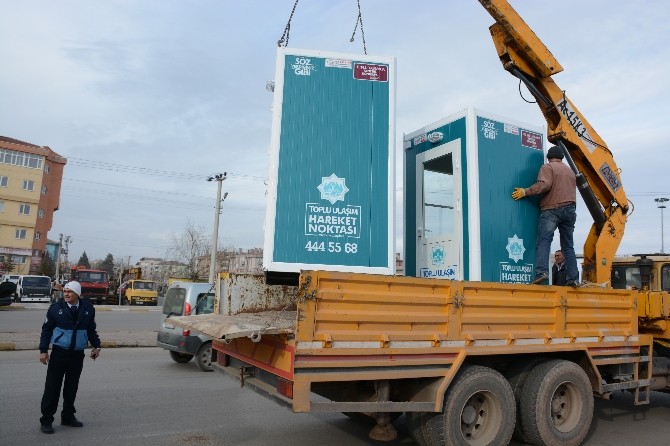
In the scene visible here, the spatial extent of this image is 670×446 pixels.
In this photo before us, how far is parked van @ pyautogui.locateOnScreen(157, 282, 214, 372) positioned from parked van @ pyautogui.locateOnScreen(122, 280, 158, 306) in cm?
2842

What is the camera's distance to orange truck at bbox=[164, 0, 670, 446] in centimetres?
392

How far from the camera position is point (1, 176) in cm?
5359

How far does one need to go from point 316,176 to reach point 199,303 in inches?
242

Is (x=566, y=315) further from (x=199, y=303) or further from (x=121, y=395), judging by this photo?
(x=199, y=303)

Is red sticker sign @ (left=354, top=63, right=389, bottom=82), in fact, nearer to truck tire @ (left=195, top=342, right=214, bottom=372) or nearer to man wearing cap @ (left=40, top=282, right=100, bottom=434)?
man wearing cap @ (left=40, top=282, right=100, bottom=434)

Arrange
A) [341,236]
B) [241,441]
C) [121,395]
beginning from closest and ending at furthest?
[341,236]
[241,441]
[121,395]

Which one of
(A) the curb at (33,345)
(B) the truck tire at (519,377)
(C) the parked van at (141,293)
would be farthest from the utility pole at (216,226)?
(B) the truck tire at (519,377)

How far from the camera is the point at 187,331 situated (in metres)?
10.1

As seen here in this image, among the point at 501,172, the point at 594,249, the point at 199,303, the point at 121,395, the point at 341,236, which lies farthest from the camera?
the point at 199,303

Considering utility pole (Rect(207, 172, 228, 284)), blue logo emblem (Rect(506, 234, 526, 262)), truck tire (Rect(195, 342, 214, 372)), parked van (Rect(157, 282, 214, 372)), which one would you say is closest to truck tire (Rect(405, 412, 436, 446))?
blue logo emblem (Rect(506, 234, 526, 262))

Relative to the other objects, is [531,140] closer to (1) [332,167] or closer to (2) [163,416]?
(1) [332,167]

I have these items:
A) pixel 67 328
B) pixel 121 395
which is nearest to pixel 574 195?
pixel 67 328

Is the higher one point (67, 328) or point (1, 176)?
point (1, 176)

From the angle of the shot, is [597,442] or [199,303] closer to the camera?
[597,442]
